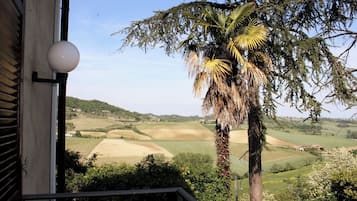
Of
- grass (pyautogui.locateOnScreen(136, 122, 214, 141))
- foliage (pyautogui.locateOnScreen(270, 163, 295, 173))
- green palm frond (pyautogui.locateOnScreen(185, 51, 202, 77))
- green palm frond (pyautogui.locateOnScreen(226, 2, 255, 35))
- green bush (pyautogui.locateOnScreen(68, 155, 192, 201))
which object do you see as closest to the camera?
green bush (pyautogui.locateOnScreen(68, 155, 192, 201))

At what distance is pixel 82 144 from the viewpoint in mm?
6754

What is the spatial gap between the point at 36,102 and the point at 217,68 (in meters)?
4.80

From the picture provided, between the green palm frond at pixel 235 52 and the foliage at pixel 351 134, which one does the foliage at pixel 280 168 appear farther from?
the green palm frond at pixel 235 52

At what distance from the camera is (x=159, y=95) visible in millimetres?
10953

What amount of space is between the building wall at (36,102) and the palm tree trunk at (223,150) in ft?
14.9

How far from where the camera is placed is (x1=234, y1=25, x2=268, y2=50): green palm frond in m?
6.61

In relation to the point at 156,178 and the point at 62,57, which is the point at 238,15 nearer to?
the point at 156,178

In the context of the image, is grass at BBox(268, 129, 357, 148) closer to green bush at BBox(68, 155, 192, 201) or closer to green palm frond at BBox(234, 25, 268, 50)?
green palm frond at BBox(234, 25, 268, 50)

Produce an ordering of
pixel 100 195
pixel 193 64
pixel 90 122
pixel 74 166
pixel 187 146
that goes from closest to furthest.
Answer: pixel 100 195 → pixel 74 166 → pixel 193 64 → pixel 90 122 → pixel 187 146

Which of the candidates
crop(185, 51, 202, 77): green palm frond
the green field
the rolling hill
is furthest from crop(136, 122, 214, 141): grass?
crop(185, 51, 202, 77): green palm frond

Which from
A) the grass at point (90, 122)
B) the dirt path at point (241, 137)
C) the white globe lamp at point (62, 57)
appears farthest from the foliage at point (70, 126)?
the dirt path at point (241, 137)

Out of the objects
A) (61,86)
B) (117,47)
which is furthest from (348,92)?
(61,86)

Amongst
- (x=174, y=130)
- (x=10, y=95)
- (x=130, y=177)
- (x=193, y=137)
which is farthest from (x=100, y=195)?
(x=174, y=130)

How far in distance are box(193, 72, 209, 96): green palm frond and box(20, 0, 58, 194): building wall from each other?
13.3 feet
